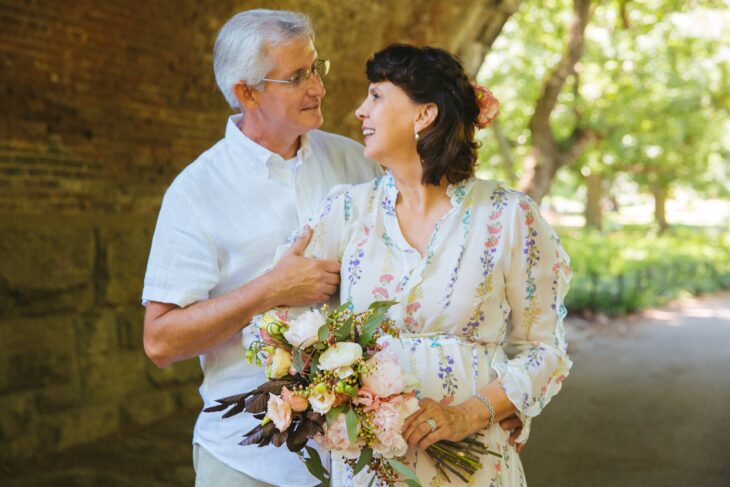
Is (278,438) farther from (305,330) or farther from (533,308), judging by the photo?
(533,308)

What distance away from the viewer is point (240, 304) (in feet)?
8.13

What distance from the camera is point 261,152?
2771 mm

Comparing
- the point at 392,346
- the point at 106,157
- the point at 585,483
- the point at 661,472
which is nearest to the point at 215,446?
the point at 392,346

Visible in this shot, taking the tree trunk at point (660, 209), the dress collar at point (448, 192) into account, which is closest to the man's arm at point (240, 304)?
the dress collar at point (448, 192)

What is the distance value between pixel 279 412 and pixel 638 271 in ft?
45.9

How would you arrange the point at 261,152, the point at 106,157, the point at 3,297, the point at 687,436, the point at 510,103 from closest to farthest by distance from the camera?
the point at 261,152, the point at 3,297, the point at 106,157, the point at 687,436, the point at 510,103

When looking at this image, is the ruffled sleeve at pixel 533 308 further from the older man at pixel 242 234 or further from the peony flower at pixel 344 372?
the peony flower at pixel 344 372

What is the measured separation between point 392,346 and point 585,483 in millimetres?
4598

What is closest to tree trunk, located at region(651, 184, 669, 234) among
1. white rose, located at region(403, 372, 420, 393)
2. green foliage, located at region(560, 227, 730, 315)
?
green foliage, located at region(560, 227, 730, 315)

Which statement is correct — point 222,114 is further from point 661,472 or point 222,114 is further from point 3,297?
point 661,472

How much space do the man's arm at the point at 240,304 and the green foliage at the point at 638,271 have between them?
459 inches

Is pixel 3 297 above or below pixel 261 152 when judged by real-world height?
below

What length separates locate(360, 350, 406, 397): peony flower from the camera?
6.81 feet

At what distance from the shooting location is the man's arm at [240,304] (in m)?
2.47
